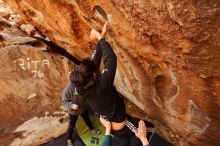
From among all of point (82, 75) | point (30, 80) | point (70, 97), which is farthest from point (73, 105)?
point (30, 80)

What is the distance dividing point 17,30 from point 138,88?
10.6 ft

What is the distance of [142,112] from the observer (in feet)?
21.3

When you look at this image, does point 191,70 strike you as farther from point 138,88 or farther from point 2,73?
point 2,73

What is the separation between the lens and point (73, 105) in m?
5.07

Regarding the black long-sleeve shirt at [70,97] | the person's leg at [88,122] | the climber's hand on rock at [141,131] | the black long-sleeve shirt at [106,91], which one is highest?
the black long-sleeve shirt at [106,91]

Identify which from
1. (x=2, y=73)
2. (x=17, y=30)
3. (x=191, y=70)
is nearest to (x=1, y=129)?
(x=2, y=73)

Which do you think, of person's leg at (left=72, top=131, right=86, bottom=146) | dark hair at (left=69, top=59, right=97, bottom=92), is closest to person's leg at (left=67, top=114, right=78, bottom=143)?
person's leg at (left=72, top=131, right=86, bottom=146)

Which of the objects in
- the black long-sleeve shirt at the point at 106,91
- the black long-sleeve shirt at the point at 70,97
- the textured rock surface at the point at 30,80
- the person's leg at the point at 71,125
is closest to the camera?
the black long-sleeve shirt at the point at 106,91

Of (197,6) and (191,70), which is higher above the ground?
(197,6)

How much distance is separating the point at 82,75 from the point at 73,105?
1.25 m

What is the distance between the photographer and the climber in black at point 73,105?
5.05m

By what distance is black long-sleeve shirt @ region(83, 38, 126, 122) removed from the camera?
13.4 feet

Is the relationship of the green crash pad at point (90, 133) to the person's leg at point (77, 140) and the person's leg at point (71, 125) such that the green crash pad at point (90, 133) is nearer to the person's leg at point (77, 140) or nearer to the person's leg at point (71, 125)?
the person's leg at point (77, 140)

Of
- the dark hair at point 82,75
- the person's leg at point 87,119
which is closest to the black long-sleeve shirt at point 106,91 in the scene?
the dark hair at point 82,75
